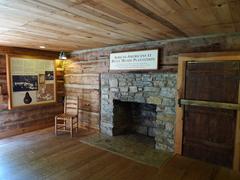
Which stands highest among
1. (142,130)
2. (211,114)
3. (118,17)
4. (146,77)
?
(118,17)

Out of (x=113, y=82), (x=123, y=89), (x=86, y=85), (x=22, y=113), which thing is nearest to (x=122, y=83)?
(x=123, y=89)

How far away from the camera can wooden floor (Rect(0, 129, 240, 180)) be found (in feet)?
8.13

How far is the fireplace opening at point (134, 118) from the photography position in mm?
4367

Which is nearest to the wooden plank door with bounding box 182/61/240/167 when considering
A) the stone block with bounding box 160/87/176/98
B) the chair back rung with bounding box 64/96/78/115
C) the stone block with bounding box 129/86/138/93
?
the stone block with bounding box 160/87/176/98

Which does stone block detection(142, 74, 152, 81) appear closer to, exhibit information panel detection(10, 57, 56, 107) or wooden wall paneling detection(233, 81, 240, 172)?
wooden wall paneling detection(233, 81, 240, 172)

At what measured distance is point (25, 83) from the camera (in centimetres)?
452

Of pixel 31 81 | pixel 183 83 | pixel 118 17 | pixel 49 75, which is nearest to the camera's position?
pixel 118 17

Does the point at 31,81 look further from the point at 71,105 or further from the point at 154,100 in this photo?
the point at 154,100

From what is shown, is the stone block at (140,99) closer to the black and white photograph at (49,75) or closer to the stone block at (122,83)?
the stone block at (122,83)

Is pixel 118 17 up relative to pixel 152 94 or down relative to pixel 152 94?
up

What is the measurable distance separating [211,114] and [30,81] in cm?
426

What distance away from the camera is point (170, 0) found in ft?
5.24

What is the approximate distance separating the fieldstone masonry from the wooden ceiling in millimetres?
1014

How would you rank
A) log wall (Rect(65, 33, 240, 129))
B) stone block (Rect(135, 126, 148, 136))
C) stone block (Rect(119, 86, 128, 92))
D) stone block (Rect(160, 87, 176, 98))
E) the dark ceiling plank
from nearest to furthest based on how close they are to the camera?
the dark ceiling plank → log wall (Rect(65, 33, 240, 129)) → stone block (Rect(160, 87, 176, 98)) → stone block (Rect(119, 86, 128, 92)) → stone block (Rect(135, 126, 148, 136))
